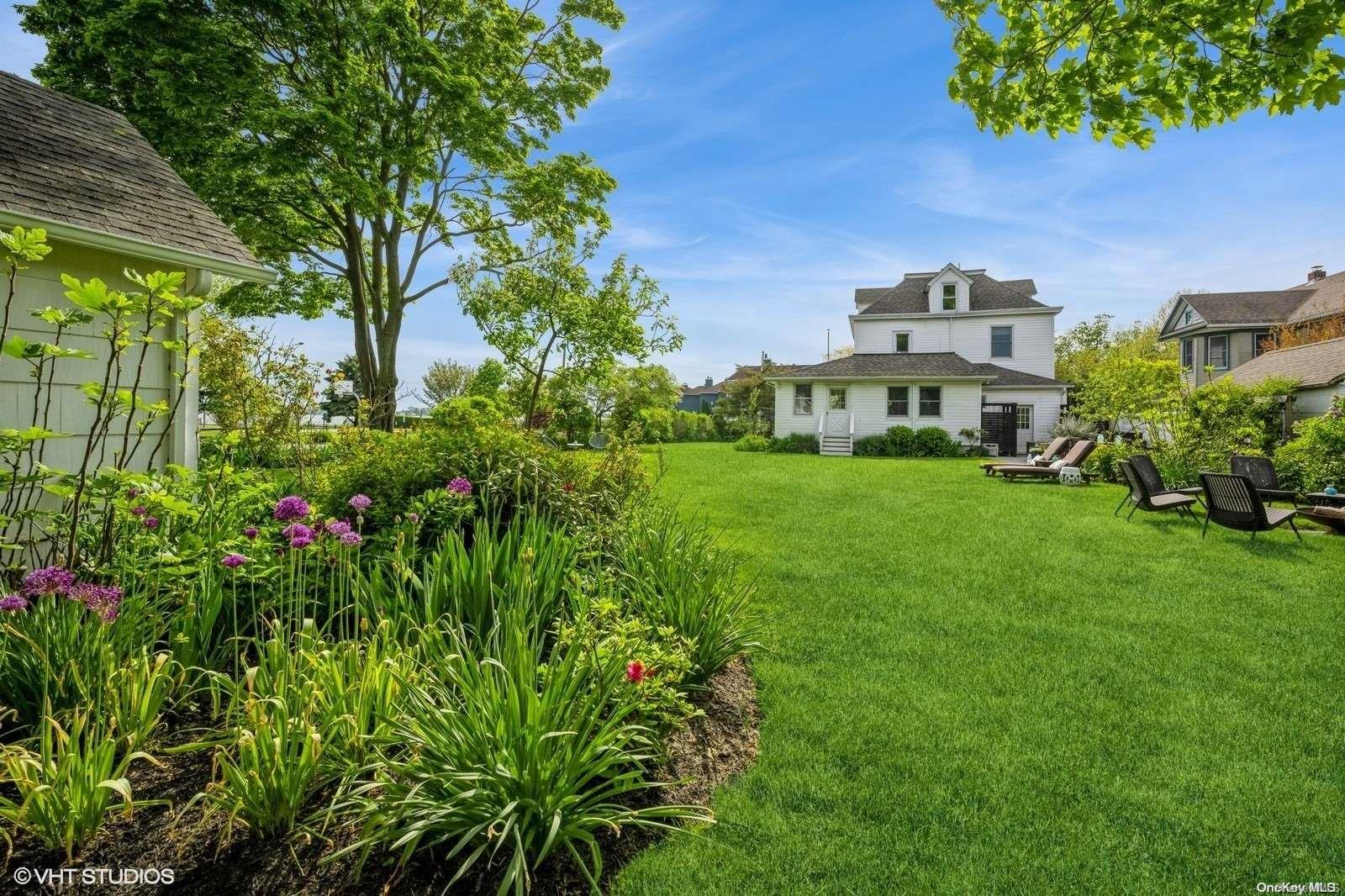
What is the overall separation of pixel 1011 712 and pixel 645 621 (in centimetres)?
227

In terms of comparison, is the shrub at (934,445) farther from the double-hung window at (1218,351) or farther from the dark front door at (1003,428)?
the double-hung window at (1218,351)

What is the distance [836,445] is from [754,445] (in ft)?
11.8

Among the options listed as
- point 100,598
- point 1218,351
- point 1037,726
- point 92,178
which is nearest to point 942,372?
point 1218,351

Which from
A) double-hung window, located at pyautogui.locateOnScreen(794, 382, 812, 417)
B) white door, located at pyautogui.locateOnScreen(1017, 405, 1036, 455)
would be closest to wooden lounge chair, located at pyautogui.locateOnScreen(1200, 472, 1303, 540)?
white door, located at pyautogui.locateOnScreen(1017, 405, 1036, 455)

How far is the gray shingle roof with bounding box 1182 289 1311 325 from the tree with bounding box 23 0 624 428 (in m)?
33.1

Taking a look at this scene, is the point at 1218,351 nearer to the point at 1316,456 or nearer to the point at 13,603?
the point at 1316,456

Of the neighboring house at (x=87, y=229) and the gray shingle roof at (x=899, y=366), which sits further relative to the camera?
the gray shingle roof at (x=899, y=366)

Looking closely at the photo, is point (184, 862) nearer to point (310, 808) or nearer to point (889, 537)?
point (310, 808)

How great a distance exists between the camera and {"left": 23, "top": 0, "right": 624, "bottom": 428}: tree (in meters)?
11.7

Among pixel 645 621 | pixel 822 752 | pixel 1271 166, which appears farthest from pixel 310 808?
pixel 1271 166

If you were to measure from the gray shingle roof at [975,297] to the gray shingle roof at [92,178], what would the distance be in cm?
2805

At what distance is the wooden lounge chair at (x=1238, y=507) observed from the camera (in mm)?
7766

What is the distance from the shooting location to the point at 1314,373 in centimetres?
1576

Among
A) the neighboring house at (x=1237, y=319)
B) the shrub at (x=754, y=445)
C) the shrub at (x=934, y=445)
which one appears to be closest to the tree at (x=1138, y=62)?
the shrub at (x=934, y=445)
